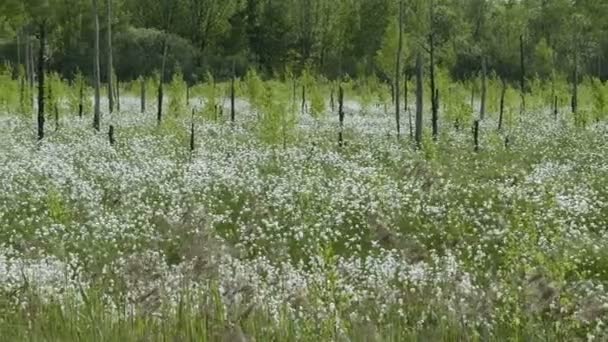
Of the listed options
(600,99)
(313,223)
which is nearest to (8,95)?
(313,223)

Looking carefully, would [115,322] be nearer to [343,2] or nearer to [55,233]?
[55,233]

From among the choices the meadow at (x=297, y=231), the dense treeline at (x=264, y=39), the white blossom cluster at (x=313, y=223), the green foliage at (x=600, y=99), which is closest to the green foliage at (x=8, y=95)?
the meadow at (x=297, y=231)

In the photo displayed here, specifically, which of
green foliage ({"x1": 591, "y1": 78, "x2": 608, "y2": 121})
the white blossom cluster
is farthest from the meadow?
green foliage ({"x1": 591, "y1": 78, "x2": 608, "y2": 121})

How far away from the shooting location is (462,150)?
2256cm

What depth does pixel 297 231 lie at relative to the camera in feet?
38.0

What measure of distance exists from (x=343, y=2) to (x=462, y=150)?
3789 centimetres

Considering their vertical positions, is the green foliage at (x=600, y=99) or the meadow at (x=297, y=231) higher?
the green foliage at (x=600, y=99)

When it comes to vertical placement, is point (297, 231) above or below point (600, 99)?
below

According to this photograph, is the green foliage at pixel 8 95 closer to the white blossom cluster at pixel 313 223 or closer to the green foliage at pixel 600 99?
the white blossom cluster at pixel 313 223

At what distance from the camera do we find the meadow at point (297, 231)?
5.46 meters

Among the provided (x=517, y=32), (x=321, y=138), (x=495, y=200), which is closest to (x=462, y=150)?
(x=321, y=138)

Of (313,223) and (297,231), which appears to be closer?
(297,231)

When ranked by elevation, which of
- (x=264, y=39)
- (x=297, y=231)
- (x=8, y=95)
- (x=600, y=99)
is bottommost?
(x=297, y=231)

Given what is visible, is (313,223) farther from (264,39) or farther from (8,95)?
(264,39)
